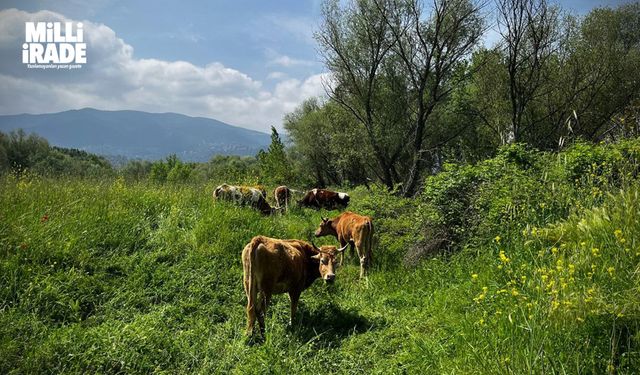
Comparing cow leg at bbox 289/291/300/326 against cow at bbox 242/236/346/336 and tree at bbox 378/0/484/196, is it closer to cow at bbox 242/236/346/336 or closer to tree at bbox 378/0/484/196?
cow at bbox 242/236/346/336

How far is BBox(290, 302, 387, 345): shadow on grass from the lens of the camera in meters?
5.98

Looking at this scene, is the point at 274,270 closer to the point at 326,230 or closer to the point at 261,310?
the point at 261,310

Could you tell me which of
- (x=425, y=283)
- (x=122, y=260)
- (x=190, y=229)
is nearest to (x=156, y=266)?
(x=122, y=260)

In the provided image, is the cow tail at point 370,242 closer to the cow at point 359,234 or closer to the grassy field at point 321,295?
the cow at point 359,234

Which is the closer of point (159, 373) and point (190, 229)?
point (159, 373)

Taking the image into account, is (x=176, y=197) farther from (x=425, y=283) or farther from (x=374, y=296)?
(x=425, y=283)

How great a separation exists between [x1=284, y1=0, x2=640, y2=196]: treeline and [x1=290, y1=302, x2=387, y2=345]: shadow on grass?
11524 millimetres

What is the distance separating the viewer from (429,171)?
26344 millimetres

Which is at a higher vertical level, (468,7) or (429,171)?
(468,7)

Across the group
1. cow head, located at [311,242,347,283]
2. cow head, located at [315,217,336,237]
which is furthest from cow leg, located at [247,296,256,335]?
cow head, located at [315,217,336,237]

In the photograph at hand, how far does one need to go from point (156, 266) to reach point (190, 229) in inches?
68.2

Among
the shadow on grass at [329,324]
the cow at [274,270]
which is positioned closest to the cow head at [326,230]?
the cow at [274,270]

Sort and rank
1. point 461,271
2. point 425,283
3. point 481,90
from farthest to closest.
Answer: point 481,90
point 425,283
point 461,271

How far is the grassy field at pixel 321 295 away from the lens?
3648 mm
